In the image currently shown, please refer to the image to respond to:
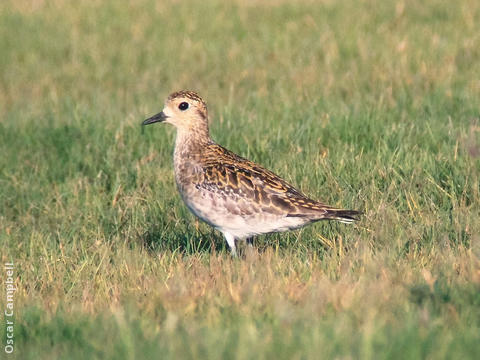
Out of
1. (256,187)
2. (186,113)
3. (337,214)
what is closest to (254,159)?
(186,113)

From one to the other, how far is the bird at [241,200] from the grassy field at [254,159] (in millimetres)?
317

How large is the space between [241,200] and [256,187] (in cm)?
19

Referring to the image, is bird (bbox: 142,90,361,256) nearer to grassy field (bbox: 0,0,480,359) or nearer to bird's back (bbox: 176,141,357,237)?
bird's back (bbox: 176,141,357,237)

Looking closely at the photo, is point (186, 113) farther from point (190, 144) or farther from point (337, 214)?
point (337, 214)

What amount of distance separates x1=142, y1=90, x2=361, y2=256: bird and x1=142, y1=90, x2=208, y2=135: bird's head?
37cm

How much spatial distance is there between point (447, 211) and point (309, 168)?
1.85 m

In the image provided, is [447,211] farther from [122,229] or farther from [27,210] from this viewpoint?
[27,210]

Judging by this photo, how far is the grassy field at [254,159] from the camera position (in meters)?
5.32

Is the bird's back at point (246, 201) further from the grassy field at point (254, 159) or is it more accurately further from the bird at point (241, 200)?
the grassy field at point (254, 159)

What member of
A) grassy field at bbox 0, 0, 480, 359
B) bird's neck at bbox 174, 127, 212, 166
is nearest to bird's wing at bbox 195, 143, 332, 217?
bird's neck at bbox 174, 127, 212, 166

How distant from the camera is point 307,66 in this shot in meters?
14.5

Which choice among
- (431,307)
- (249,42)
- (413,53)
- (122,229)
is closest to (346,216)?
Result: (431,307)

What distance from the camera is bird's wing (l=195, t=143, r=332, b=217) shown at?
292 inches

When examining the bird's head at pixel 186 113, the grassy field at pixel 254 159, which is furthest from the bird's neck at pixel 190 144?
the grassy field at pixel 254 159
